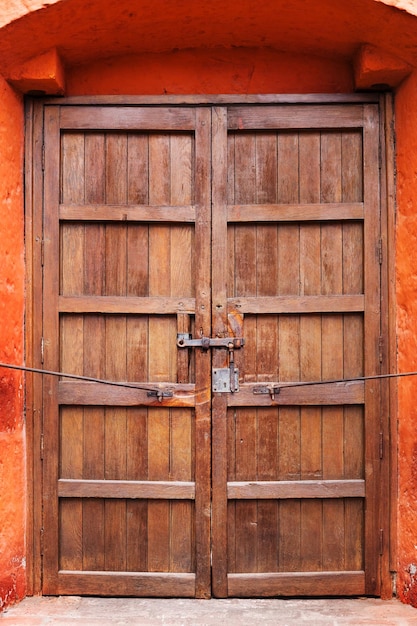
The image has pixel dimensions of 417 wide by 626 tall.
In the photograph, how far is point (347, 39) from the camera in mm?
2559

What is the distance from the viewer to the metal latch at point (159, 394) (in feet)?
8.69

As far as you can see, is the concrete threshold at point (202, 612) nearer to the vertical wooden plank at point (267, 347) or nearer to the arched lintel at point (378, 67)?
the vertical wooden plank at point (267, 347)

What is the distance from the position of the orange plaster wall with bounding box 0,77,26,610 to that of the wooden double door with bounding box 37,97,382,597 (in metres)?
0.13

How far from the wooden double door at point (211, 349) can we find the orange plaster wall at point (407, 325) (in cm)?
11

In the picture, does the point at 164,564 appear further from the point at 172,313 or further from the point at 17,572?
the point at 172,313

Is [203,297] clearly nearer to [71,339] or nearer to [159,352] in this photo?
[159,352]

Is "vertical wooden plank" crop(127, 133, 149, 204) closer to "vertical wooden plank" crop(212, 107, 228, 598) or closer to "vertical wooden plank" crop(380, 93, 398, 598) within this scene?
"vertical wooden plank" crop(212, 107, 228, 598)

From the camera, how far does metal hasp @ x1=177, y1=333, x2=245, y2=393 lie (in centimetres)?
265

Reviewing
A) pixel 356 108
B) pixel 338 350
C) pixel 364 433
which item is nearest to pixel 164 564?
pixel 364 433

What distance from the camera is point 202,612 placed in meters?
2.54

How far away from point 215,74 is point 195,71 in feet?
0.32

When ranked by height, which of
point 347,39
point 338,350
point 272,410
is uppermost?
point 347,39

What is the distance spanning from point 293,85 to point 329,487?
1.92 m

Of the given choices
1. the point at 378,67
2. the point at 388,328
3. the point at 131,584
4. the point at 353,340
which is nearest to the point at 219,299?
the point at 353,340
